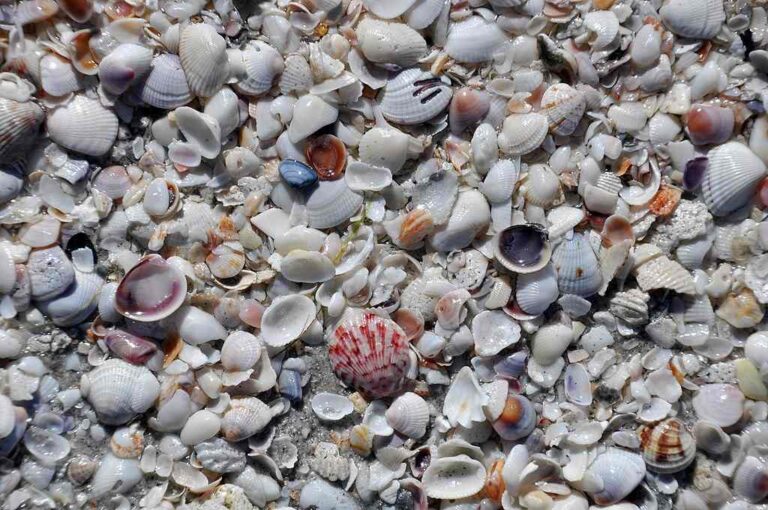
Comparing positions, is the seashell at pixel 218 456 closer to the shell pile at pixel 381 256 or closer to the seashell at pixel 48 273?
the shell pile at pixel 381 256

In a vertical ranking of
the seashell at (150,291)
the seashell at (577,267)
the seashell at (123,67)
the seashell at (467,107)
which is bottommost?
the seashell at (150,291)

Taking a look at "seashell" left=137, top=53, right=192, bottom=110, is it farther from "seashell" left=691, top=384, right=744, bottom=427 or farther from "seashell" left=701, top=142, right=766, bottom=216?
"seashell" left=691, top=384, right=744, bottom=427

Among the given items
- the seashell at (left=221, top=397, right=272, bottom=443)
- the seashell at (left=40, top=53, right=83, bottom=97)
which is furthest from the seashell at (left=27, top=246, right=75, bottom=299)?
the seashell at (left=221, top=397, right=272, bottom=443)

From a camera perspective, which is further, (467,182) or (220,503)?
(467,182)

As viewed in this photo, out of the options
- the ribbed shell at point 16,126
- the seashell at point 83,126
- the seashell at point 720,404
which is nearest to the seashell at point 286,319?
the seashell at point 83,126

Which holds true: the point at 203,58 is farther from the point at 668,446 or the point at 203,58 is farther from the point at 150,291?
the point at 668,446

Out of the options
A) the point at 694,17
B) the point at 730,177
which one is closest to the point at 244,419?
the point at 730,177

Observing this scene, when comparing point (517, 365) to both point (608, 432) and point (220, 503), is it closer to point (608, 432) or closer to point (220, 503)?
point (608, 432)

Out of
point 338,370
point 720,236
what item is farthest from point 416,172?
point 720,236
